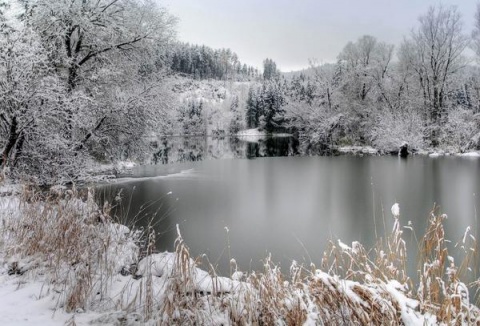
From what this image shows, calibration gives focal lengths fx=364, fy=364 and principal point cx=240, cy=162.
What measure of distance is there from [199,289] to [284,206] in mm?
7480

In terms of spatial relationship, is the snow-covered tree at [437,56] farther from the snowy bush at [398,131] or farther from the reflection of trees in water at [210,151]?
the reflection of trees in water at [210,151]

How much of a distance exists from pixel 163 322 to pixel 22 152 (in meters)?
9.07

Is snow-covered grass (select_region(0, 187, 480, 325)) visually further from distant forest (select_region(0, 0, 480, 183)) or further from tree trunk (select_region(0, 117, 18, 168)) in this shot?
tree trunk (select_region(0, 117, 18, 168))

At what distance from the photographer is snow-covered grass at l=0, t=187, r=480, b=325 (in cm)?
275

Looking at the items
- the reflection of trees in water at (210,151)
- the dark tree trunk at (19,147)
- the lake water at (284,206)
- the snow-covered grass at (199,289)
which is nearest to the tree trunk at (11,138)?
the dark tree trunk at (19,147)

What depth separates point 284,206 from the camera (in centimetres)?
1105

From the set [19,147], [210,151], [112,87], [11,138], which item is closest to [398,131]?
[210,151]

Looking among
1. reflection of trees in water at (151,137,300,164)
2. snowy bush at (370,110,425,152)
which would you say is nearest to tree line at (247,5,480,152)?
snowy bush at (370,110,425,152)

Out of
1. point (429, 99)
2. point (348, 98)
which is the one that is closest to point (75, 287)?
point (429, 99)

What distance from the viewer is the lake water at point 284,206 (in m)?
7.35

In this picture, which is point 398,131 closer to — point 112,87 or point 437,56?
point 437,56

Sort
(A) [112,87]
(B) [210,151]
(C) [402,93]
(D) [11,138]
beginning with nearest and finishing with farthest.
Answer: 1. (D) [11,138]
2. (A) [112,87]
3. (B) [210,151]
4. (C) [402,93]

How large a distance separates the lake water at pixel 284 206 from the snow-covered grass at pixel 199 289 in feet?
2.57

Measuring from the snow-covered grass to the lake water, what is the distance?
0.78 meters
